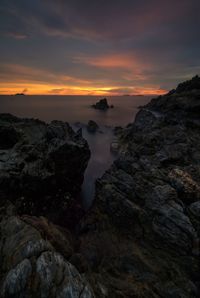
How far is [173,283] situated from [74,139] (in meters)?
22.5

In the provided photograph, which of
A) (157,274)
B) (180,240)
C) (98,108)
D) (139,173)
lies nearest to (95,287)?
(157,274)

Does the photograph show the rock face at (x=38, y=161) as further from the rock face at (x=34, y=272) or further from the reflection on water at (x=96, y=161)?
the rock face at (x=34, y=272)

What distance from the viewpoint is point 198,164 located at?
20969mm

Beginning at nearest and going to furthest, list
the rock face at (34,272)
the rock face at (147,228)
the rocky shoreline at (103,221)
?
the rock face at (34,272)
the rocky shoreline at (103,221)
the rock face at (147,228)

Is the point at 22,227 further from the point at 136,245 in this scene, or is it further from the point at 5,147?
the point at 5,147

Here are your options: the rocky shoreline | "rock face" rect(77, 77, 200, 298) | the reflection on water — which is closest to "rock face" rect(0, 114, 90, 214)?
the rocky shoreline

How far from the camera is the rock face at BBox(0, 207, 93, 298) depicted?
9102mm

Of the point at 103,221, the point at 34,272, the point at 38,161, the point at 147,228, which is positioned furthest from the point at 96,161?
the point at 34,272

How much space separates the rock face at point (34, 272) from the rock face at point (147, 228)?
6.88ft

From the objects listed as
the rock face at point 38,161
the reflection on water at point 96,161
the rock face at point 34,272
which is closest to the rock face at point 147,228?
the rock face at point 34,272

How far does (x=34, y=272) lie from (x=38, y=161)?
15176 millimetres

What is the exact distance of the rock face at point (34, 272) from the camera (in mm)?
9102

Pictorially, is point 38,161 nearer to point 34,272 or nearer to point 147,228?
point 34,272

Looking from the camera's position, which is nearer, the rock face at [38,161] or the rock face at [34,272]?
the rock face at [34,272]
